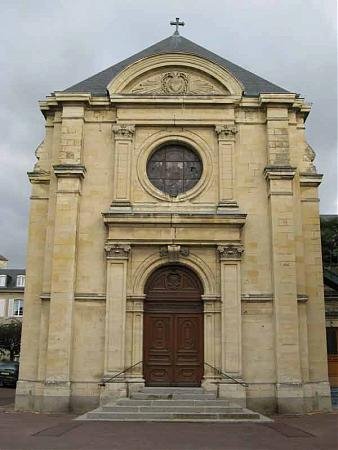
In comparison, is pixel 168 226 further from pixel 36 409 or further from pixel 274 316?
pixel 36 409

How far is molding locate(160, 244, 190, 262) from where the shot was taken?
52.4ft

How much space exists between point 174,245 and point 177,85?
5.19 m

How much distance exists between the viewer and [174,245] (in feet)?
52.5

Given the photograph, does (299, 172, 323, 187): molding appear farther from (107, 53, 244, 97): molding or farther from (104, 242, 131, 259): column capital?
(104, 242, 131, 259): column capital

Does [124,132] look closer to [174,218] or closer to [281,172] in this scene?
[174,218]

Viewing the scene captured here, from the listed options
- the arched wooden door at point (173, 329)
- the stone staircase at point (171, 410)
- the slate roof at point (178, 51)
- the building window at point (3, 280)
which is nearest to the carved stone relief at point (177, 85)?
the slate roof at point (178, 51)

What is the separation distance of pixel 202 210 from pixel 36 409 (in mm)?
7228

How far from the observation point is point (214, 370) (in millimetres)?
15305

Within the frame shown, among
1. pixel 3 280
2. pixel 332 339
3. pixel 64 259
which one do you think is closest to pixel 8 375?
pixel 64 259

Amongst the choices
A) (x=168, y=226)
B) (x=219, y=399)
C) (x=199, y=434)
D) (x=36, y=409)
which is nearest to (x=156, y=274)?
(x=168, y=226)

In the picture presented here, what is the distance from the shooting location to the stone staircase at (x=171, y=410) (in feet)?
42.7

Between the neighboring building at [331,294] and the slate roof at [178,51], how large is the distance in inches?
322

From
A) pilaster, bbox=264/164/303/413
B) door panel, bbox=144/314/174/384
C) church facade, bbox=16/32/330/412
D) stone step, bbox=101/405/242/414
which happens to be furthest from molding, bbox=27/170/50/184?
stone step, bbox=101/405/242/414

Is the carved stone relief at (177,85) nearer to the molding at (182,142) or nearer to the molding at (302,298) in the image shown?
the molding at (182,142)
